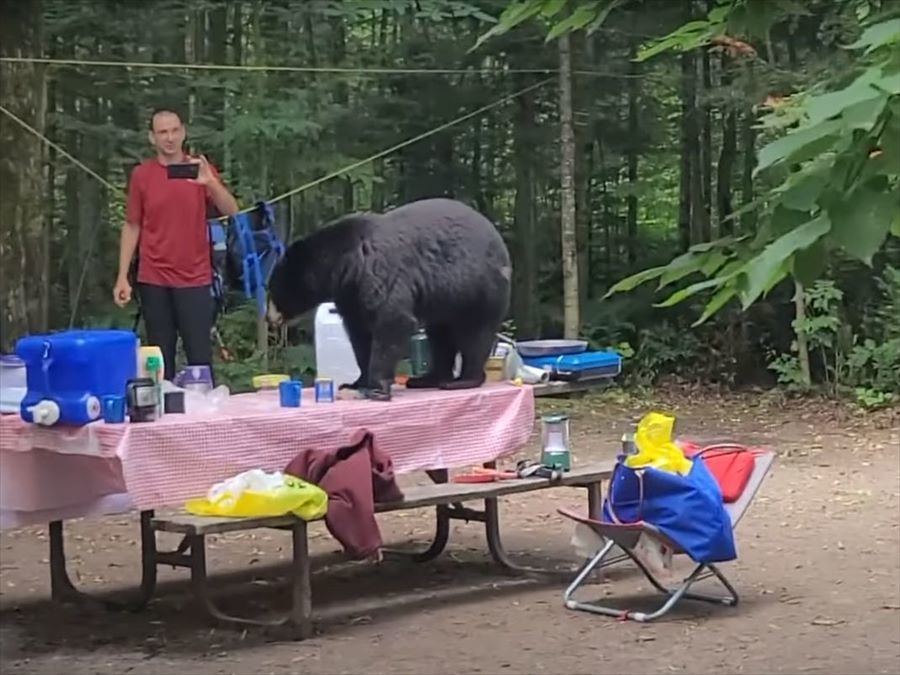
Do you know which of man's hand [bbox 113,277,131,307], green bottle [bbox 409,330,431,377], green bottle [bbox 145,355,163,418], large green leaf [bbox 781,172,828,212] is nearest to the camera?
large green leaf [bbox 781,172,828,212]

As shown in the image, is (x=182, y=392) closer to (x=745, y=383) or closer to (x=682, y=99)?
(x=745, y=383)

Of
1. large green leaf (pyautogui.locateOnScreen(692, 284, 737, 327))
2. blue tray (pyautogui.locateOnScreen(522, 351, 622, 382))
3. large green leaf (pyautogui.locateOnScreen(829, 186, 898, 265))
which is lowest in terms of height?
blue tray (pyautogui.locateOnScreen(522, 351, 622, 382))

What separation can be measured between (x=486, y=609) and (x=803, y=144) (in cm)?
376

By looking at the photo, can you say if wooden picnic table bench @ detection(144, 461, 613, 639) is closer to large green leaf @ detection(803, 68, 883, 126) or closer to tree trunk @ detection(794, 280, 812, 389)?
large green leaf @ detection(803, 68, 883, 126)

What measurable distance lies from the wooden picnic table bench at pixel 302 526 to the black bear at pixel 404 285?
0.41 m

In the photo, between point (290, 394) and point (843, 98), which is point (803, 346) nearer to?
point (290, 394)

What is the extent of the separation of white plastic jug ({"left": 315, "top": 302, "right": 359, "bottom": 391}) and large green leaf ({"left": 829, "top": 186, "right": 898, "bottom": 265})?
4.33 m

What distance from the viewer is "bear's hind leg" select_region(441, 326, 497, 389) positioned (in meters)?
5.55

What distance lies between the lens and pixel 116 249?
13500mm

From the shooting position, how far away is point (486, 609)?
5219mm

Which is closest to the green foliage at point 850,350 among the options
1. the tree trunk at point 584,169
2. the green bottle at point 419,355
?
the tree trunk at point 584,169

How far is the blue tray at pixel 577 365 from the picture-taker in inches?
232

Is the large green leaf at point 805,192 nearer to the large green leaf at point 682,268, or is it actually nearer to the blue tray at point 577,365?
the large green leaf at point 682,268

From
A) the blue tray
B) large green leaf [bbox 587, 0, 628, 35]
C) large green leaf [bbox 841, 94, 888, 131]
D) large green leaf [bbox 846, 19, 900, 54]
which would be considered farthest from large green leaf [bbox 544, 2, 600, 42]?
the blue tray
